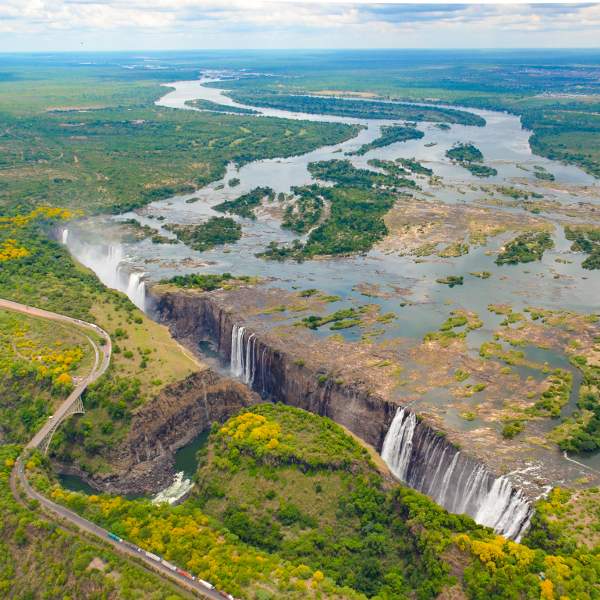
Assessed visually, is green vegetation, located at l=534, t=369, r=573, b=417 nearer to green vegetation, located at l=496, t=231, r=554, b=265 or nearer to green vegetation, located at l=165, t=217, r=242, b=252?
green vegetation, located at l=496, t=231, r=554, b=265

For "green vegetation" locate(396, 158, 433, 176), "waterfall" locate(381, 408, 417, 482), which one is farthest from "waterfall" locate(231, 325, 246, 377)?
Answer: "green vegetation" locate(396, 158, 433, 176)

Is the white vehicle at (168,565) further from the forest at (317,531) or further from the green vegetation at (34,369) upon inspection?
the green vegetation at (34,369)

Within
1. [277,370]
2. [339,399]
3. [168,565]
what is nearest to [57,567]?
[168,565]

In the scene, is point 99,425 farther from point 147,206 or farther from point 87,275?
point 147,206

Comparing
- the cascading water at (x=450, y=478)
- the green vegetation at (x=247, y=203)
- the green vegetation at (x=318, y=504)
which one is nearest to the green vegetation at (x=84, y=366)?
the green vegetation at (x=318, y=504)

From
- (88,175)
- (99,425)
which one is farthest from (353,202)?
(99,425)

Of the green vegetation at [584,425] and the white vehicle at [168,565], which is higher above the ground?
the green vegetation at [584,425]
